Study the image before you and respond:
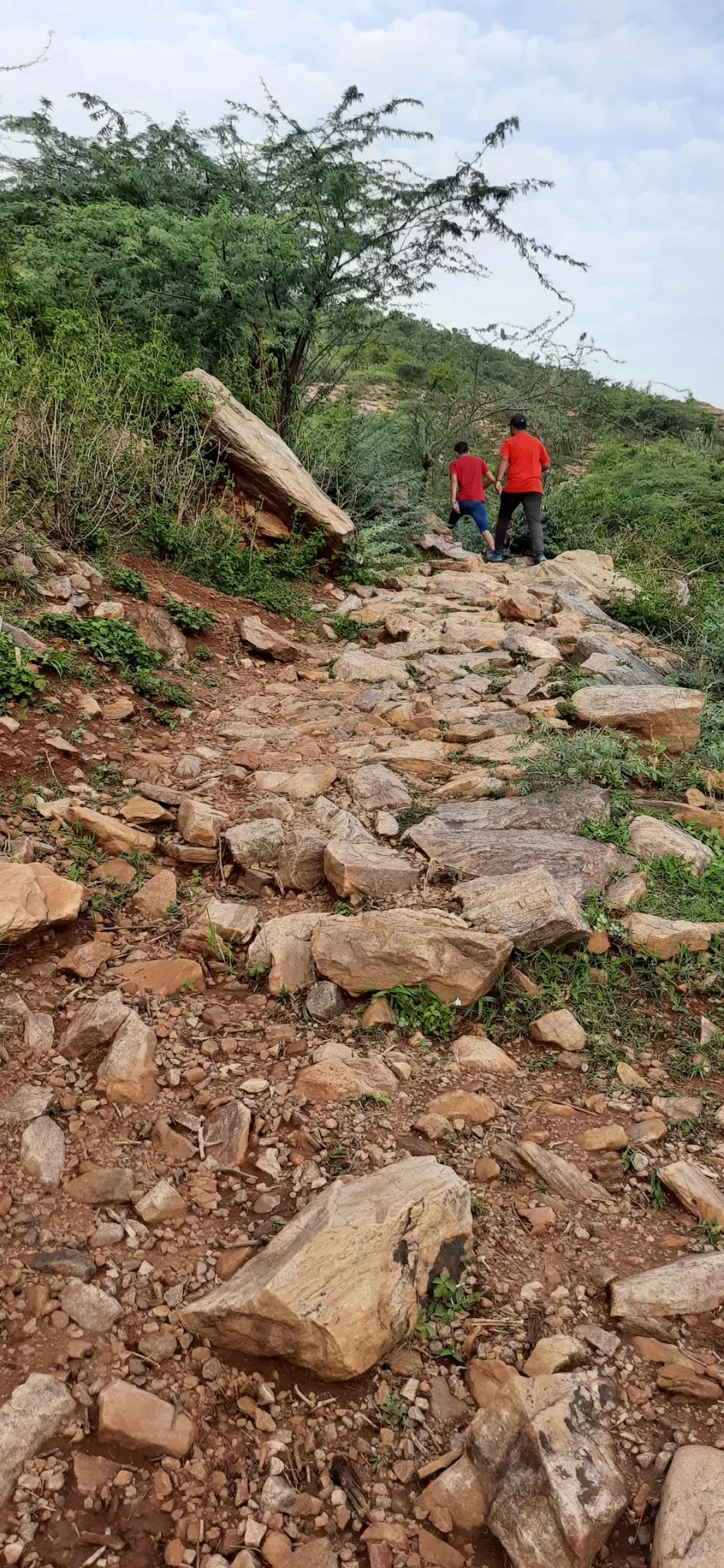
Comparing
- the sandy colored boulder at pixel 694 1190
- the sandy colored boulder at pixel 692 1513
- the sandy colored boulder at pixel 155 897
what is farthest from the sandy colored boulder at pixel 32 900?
the sandy colored boulder at pixel 692 1513

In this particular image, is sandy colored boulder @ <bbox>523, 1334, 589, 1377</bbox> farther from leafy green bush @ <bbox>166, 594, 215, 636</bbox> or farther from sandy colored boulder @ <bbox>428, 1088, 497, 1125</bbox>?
leafy green bush @ <bbox>166, 594, 215, 636</bbox>

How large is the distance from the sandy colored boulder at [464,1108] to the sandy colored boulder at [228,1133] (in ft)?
1.67

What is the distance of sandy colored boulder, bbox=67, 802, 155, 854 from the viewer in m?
3.37

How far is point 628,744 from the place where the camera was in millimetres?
4336

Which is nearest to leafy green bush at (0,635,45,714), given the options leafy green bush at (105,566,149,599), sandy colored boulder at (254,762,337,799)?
sandy colored boulder at (254,762,337,799)

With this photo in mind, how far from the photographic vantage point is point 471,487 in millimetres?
10430

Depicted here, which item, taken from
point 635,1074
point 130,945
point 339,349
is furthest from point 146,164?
point 635,1074

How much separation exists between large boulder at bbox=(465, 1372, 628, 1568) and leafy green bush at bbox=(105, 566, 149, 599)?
5.05m

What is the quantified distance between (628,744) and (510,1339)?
3.09 meters

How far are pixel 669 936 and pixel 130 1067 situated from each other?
5.96ft

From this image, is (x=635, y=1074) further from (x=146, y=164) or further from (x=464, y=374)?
(x=464, y=374)

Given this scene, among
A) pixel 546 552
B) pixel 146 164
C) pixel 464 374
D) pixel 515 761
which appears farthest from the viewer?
pixel 464 374

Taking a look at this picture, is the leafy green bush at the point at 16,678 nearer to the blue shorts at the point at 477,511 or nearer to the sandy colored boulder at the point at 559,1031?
the sandy colored boulder at the point at 559,1031

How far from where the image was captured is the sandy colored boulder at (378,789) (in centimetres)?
393
